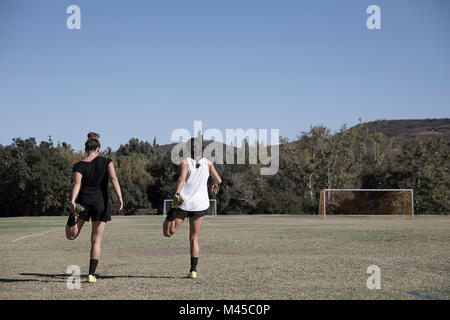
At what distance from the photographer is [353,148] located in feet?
229

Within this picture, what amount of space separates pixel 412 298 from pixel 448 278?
2164 millimetres

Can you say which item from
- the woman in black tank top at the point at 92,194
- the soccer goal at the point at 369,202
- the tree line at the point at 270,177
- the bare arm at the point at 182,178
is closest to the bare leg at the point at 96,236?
the woman in black tank top at the point at 92,194

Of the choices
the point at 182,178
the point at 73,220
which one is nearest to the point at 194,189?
the point at 182,178

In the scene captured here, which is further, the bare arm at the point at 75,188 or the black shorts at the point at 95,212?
the black shorts at the point at 95,212

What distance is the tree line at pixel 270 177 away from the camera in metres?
56.5

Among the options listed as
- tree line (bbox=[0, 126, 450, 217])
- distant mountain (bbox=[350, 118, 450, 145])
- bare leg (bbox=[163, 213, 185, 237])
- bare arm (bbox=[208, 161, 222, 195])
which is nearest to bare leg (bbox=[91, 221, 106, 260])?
bare leg (bbox=[163, 213, 185, 237])

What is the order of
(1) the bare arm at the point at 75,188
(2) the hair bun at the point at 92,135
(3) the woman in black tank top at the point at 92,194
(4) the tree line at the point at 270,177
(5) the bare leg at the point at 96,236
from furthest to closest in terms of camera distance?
(4) the tree line at the point at 270,177 < (2) the hair bun at the point at 92,135 < (5) the bare leg at the point at 96,236 < (3) the woman in black tank top at the point at 92,194 < (1) the bare arm at the point at 75,188

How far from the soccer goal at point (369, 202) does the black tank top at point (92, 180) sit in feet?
125

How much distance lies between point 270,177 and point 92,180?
58.9m

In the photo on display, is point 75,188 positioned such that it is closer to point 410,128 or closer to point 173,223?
point 173,223

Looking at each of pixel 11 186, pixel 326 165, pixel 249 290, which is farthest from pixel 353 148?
pixel 249 290

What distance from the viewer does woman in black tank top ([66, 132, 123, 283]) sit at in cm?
799

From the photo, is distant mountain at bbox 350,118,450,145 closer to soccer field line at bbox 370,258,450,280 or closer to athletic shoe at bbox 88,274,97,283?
soccer field line at bbox 370,258,450,280

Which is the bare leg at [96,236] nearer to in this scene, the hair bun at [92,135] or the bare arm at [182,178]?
the bare arm at [182,178]
